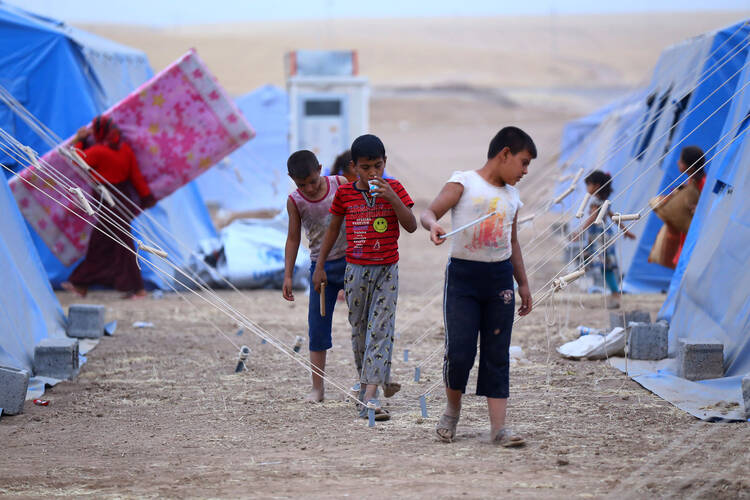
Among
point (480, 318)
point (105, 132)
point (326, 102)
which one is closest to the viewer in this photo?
point (480, 318)

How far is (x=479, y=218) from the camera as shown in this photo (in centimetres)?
430

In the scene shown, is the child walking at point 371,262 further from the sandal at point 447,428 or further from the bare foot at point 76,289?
the bare foot at point 76,289

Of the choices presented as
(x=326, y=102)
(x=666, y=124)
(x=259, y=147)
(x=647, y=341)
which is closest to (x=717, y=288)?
(x=647, y=341)

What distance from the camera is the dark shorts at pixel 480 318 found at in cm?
434

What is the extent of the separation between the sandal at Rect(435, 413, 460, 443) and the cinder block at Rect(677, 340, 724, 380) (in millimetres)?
1839

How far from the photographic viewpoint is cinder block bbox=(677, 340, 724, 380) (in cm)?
549

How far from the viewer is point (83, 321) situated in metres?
7.26

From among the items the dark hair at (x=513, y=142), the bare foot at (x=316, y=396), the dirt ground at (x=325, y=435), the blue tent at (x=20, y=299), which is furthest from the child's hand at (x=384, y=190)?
the blue tent at (x=20, y=299)

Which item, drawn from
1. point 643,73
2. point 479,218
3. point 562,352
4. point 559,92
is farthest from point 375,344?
point 643,73

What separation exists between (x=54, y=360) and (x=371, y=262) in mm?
2494

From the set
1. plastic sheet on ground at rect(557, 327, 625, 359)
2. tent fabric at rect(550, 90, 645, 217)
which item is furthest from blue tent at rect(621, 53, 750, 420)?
tent fabric at rect(550, 90, 645, 217)

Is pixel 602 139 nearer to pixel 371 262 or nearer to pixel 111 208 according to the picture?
pixel 111 208

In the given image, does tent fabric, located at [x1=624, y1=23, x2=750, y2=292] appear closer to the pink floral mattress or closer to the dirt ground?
the dirt ground

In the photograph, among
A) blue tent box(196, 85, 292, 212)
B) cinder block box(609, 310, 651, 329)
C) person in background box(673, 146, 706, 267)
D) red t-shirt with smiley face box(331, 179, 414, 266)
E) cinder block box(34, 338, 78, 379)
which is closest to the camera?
red t-shirt with smiley face box(331, 179, 414, 266)
